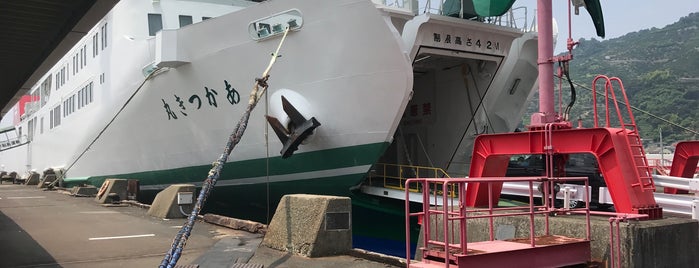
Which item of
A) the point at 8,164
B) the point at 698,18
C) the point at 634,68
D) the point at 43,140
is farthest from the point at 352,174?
the point at 698,18

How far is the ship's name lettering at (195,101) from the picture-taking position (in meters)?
12.5

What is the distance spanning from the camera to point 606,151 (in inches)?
260

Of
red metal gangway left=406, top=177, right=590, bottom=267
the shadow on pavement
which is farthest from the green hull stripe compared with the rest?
red metal gangway left=406, top=177, right=590, bottom=267

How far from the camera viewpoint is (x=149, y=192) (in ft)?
53.5

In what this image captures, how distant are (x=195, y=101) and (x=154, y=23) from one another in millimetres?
3855

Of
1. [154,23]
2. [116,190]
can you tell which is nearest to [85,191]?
[116,190]

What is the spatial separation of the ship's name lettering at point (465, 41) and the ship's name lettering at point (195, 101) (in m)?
4.58

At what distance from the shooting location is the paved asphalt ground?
6656mm

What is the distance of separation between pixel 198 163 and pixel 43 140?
63.3 feet

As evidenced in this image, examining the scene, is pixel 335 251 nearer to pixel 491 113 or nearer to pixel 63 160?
pixel 491 113

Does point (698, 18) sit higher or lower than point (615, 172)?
higher

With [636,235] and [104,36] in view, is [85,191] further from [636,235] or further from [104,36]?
[636,235]

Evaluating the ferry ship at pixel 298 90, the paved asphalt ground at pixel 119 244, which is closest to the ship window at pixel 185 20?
the ferry ship at pixel 298 90

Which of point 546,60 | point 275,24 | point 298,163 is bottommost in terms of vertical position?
point 298,163
